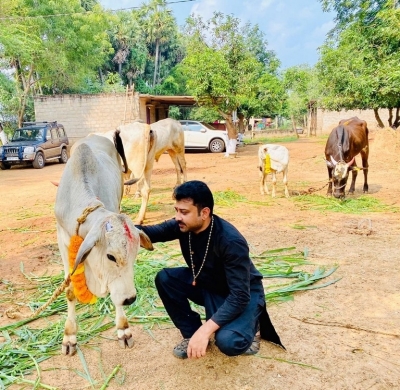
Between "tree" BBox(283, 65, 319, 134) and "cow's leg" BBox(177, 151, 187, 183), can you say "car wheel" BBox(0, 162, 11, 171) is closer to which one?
"cow's leg" BBox(177, 151, 187, 183)

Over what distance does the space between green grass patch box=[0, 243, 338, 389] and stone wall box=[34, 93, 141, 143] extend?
17.6 m

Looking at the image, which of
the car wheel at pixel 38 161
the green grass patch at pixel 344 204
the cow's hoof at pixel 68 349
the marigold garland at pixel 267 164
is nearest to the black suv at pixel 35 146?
the car wheel at pixel 38 161

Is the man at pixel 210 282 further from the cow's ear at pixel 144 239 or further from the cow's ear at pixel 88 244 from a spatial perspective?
the cow's ear at pixel 88 244

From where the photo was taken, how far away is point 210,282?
2.87 m

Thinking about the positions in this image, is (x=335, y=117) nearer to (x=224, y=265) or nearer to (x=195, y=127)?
(x=195, y=127)

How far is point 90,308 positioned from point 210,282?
141cm

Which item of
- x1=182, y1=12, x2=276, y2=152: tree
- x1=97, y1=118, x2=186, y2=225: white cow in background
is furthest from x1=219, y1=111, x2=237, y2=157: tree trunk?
x1=97, y1=118, x2=186, y2=225: white cow in background

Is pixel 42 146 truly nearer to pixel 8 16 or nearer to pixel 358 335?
pixel 8 16

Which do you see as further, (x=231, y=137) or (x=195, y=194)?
(x=231, y=137)

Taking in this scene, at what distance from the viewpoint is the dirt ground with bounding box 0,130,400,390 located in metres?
2.70

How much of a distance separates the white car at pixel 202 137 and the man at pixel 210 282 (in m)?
18.2

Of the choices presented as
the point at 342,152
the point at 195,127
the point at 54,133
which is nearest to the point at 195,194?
the point at 342,152

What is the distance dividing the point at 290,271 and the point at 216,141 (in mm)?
17119

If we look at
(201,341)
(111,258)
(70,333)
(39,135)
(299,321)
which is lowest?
(299,321)
